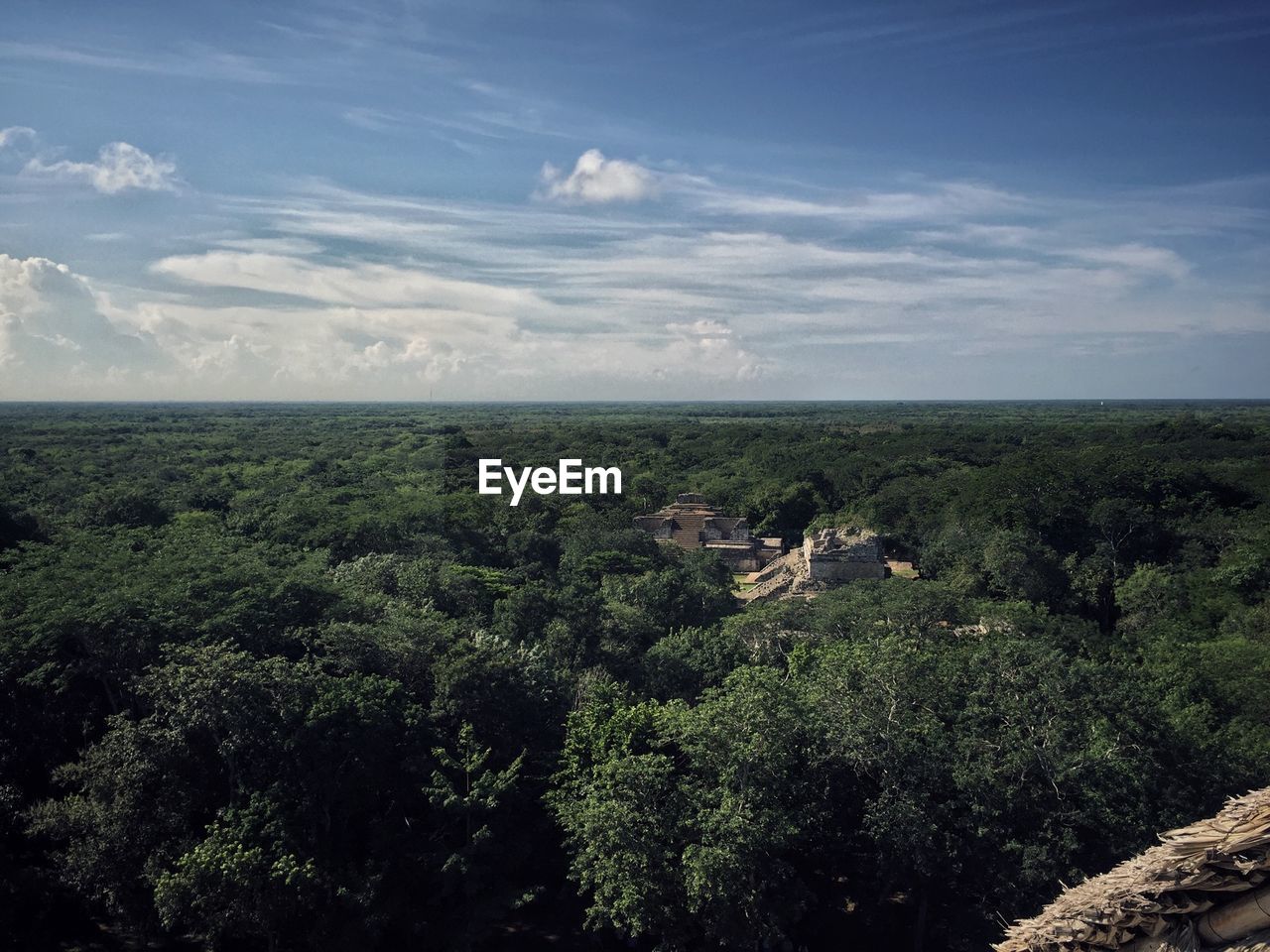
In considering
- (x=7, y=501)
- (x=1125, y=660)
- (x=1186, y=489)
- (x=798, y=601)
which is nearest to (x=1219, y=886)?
(x=1125, y=660)

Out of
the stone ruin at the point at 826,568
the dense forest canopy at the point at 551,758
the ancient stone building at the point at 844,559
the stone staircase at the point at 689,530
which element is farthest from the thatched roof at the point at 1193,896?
the stone staircase at the point at 689,530

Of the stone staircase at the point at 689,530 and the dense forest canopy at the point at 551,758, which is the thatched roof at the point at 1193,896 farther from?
the stone staircase at the point at 689,530

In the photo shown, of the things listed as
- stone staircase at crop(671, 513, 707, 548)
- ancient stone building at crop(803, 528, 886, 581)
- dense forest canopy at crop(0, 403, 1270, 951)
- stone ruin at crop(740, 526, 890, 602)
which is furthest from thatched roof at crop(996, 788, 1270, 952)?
stone staircase at crop(671, 513, 707, 548)

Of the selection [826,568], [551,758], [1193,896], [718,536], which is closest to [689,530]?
[718,536]

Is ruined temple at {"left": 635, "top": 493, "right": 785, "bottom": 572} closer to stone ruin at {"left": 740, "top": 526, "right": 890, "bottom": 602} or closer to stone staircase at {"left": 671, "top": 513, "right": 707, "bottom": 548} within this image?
stone staircase at {"left": 671, "top": 513, "right": 707, "bottom": 548}

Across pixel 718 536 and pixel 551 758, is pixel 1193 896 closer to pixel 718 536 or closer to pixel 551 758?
pixel 551 758
